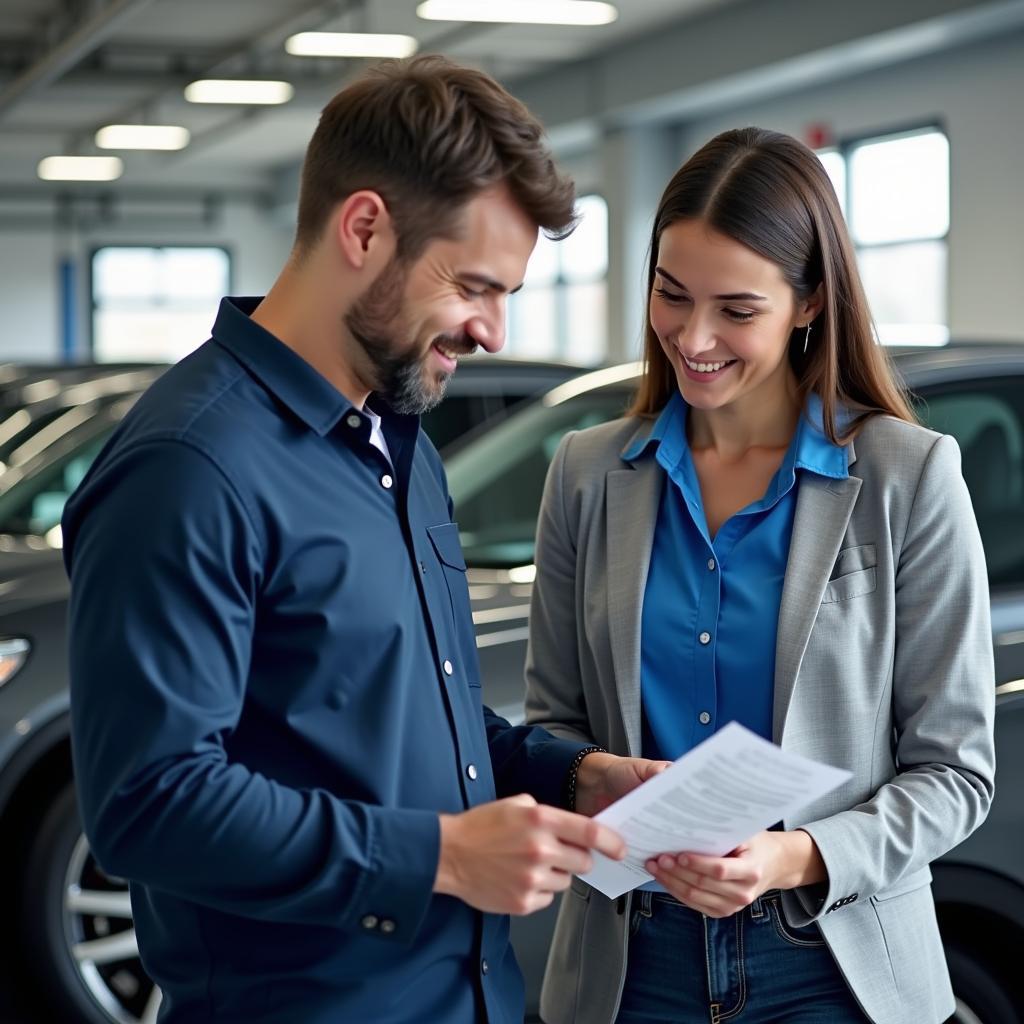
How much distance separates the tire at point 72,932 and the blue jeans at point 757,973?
1880mm

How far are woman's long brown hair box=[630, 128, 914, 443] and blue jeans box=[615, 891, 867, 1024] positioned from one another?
0.60 meters

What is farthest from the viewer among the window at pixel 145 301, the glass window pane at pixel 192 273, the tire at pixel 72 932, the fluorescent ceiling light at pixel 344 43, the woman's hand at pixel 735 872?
the glass window pane at pixel 192 273

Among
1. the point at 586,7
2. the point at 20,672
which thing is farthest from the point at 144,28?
the point at 20,672

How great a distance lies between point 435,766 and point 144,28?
12.4 meters

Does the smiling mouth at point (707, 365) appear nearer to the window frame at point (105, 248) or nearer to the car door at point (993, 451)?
the car door at point (993, 451)

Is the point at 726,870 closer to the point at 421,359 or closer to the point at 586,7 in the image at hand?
the point at 421,359

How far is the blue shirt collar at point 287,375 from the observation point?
1484mm

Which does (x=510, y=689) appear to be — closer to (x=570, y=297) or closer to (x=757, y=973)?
(x=757, y=973)

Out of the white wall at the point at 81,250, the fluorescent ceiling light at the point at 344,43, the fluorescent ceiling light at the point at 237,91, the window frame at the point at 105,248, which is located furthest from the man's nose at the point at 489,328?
the window frame at the point at 105,248

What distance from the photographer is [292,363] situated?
1.50m

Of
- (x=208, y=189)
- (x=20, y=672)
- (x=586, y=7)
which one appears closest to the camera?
(x=20, y=672)

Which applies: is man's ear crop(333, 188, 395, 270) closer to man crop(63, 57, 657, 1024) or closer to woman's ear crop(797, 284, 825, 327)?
man crop(63, 57, 657, 1024)

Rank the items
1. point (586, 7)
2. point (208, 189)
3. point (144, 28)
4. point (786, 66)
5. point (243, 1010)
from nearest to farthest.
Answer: point (243, 1010), point (586, 7), point (786, 66), point (144, 28), point (208, 189)

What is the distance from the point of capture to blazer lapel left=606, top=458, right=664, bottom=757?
1874mm
